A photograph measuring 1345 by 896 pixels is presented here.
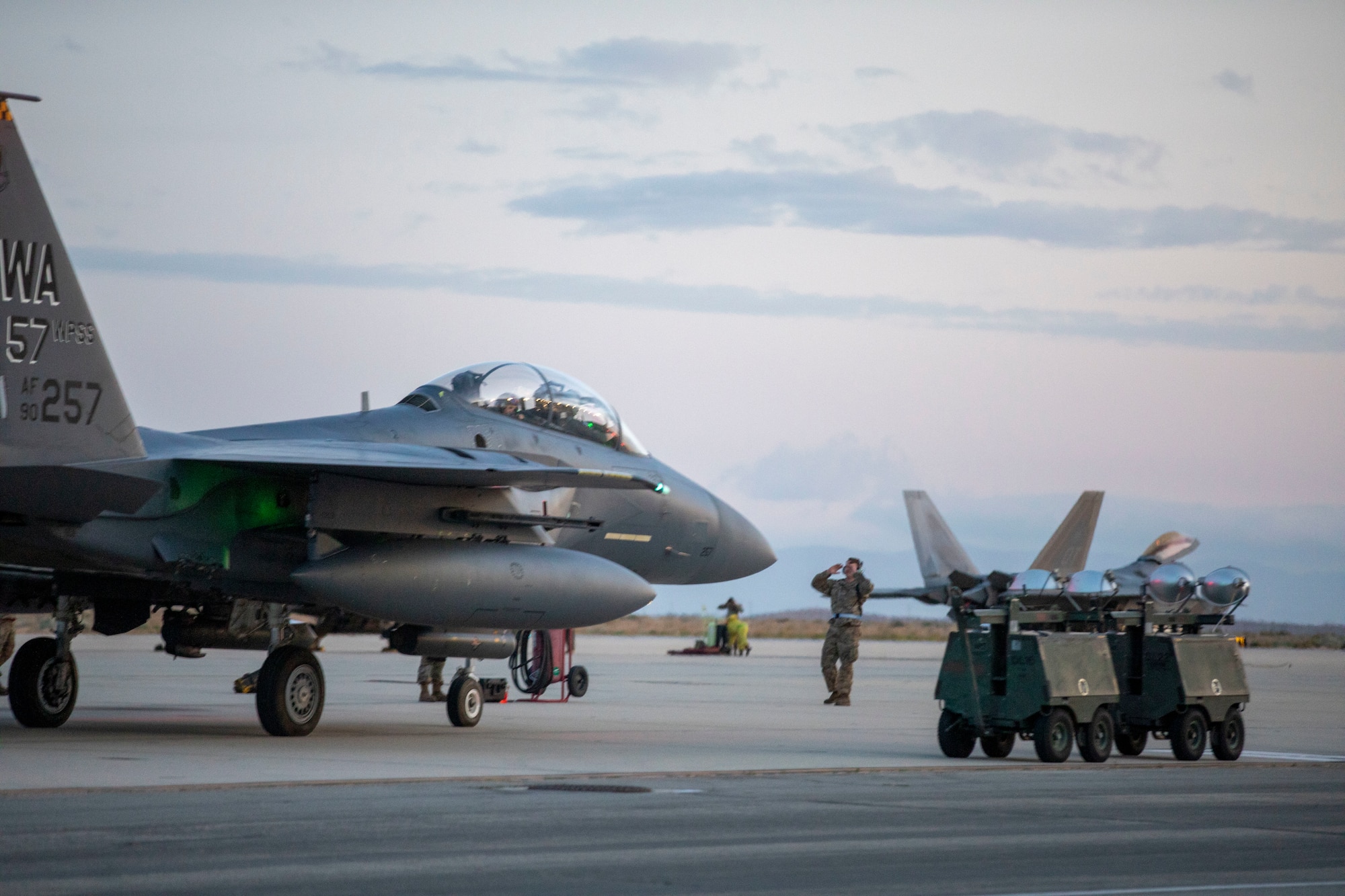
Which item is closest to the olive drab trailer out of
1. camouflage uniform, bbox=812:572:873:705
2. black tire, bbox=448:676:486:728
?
black tire, bbox=448:676:486:728

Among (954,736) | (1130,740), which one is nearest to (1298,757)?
(1130,740)

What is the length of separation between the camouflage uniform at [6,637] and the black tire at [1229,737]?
43.8 feet

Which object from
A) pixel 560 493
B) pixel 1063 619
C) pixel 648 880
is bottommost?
pixel 648 880

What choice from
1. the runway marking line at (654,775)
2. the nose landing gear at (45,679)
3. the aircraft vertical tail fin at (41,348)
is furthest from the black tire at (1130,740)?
the nose landing gear at (45,679)

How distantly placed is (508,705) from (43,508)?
348 inches

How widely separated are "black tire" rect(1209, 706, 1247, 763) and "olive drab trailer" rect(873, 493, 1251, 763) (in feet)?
0.04

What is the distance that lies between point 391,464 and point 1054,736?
19.2ft

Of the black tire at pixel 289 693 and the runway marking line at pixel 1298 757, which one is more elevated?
the black tire at pixel 289 693

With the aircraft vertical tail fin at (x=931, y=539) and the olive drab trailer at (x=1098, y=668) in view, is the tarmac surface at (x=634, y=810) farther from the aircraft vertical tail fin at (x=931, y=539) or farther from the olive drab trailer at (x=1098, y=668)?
the aircraft vertical tail fin at (x=931, y=539)

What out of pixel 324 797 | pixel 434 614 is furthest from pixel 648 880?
pixel 434 614

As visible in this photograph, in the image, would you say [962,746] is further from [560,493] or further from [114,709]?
[114,709]

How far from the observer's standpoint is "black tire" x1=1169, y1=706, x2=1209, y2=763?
1282 centimetres

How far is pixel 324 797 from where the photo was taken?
908 cm

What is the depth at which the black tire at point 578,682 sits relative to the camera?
20.9 m
